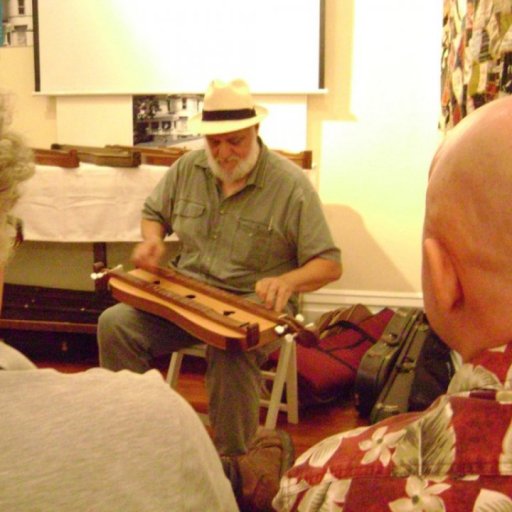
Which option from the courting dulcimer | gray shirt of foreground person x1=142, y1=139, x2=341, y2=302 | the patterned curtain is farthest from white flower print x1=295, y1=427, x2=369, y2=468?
gray shirt of foreground person x1=142, y1=139, x2=341, y2=302

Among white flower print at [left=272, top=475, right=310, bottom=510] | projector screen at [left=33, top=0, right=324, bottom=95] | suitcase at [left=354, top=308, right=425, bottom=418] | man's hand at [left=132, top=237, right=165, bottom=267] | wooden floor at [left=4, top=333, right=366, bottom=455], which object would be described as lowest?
wooden floor at [left=4, top=333, right=366, bottom=455]

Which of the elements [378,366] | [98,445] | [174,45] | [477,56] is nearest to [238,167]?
[378,366]

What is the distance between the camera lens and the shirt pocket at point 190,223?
2389 millimetres

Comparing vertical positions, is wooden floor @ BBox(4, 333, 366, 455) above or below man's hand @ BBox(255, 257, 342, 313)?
below

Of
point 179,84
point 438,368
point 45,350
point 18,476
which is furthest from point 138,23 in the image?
point 18,476

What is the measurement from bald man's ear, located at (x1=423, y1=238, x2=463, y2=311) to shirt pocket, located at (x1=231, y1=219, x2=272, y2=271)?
1672mm

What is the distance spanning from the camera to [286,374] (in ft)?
8.12

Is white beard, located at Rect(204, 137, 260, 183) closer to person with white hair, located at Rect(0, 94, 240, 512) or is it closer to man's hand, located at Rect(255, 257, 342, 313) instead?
man's hand, located at Rect(255, 257, 342, 313)

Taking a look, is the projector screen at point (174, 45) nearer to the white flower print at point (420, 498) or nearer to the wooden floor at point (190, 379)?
the wooden floor at point (190, 379)

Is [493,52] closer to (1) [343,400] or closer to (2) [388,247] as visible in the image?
(1) [343,400]

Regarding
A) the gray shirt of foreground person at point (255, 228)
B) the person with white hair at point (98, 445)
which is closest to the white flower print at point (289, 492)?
the person with white hair at point (98, 445)

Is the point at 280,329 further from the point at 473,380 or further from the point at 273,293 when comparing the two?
the point at 473,380

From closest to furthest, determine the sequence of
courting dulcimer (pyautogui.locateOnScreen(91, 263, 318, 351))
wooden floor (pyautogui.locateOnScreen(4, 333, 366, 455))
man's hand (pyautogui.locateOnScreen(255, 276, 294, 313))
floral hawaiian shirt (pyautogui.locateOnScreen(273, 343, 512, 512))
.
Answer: floral hawaiian shirt (pyautogui.locateOnScreen(273, 343, 512, 512))
courting dulcimer (pyautogui.locateOnScreen(91, 263, 318, 351))
man's hand (pyautogui.locateOnScreen(255, 276, 294, 313))
wooden floor (pyautogui.locateOnScreen(4, 333, 366, 455))

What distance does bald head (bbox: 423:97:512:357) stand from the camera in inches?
22.7
